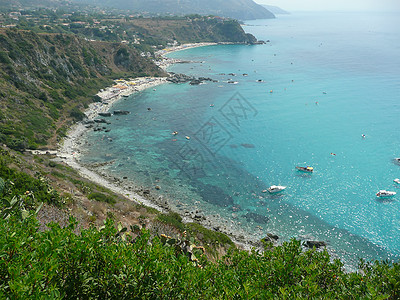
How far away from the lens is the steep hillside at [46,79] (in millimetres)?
58038

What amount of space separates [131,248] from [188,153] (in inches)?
1814

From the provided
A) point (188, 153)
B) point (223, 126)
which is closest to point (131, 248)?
point (188, 153)

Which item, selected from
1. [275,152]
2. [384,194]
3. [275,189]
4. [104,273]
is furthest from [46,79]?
[384,194]

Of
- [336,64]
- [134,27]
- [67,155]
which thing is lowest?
[67,155]

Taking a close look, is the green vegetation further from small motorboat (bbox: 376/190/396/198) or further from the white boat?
small motorboat (bbox: 376/190/396/198)

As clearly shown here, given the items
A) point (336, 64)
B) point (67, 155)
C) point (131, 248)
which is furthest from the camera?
point (336, 64)

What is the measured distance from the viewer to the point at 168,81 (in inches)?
4441

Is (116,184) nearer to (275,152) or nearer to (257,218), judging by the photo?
(257,218)

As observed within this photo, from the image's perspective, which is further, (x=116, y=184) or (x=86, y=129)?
(x=86, y=129)

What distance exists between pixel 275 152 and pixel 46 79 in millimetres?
66980

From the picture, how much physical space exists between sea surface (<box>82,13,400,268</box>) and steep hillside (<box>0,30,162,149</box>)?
11.2 meters

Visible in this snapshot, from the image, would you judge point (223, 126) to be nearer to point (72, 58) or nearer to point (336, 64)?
point (72, 58)

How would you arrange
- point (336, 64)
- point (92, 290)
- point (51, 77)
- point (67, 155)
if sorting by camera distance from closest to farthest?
point (92, 290)
point (67, 155)
point (51, 77)
point (336, 64)

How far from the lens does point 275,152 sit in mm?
60000
